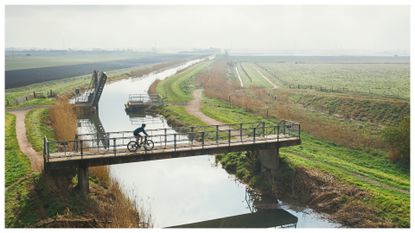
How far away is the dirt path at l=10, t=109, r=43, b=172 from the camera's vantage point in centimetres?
2625

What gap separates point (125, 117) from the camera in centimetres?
5703

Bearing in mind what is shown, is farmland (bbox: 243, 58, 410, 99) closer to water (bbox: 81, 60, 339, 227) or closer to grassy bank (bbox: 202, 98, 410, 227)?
grassy bank (bbox: 202, 98, 410, 227)

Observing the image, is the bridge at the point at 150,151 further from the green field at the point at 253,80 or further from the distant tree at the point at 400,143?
the green field at the point at 253,80

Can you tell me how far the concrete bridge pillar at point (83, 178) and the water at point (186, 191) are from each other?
→ 307 cm

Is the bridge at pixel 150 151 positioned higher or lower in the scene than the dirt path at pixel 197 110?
higher

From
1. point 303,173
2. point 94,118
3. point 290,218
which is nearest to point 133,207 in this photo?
point 290,218

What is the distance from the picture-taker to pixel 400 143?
101 ft

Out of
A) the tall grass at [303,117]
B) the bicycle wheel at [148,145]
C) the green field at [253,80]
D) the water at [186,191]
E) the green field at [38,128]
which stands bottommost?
the water at [186,191]

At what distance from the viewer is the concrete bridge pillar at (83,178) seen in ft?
77.4

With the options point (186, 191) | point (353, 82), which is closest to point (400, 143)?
point (186, 191)

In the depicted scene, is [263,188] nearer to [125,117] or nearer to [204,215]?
[204,215]

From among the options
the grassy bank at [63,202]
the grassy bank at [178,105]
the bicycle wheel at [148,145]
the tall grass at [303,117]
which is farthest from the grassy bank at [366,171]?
the grassy bank at [178,105]

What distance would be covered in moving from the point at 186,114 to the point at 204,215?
2712 centimetres

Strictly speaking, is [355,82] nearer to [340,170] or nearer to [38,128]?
[340,170]
